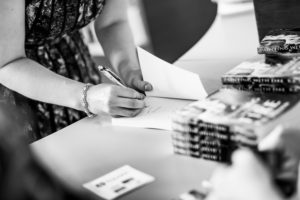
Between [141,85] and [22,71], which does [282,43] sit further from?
[22,71]

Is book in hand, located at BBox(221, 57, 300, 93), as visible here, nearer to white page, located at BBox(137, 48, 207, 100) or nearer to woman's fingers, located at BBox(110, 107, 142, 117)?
white page, located at BBox(137, 48, 207, 100)

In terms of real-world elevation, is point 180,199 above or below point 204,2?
below

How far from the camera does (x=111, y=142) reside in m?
1.35

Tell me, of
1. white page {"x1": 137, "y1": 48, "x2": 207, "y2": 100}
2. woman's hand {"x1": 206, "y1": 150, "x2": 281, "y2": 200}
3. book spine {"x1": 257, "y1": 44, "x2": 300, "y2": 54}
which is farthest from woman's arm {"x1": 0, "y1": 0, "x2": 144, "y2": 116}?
woman's hand {"x1": 206, "y1": 150, "x2": 281, "y2": 200}

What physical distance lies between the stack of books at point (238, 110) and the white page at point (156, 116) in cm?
18

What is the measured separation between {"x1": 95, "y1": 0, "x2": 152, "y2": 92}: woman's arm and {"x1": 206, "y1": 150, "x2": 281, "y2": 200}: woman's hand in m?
1.00

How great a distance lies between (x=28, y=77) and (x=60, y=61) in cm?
37

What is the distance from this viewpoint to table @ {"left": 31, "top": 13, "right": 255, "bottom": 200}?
3.56ft

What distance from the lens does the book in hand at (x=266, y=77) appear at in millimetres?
1222

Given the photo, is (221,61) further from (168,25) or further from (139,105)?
Answer: (168,25)

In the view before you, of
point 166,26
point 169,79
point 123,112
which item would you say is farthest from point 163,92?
point 166,26

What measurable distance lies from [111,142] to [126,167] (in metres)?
0.18

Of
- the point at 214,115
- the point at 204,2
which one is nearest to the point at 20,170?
the point at 214,115

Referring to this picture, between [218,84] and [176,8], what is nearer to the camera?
[218,84]
